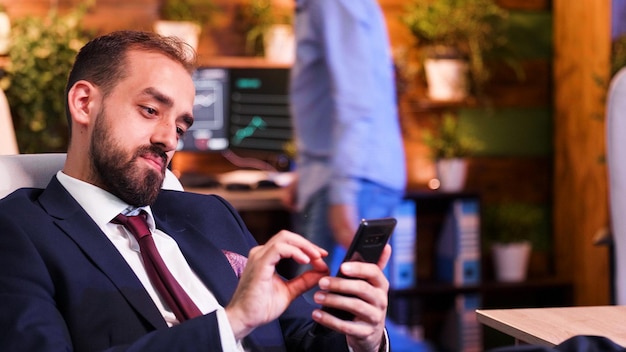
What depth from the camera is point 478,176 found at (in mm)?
5051

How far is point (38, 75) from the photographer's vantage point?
4293 mm

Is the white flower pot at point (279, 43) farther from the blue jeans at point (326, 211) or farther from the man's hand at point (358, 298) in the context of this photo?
the man's hand at point (358, 298)

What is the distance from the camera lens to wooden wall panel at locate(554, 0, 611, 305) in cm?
465

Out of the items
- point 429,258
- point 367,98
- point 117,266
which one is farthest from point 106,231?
point 429,258

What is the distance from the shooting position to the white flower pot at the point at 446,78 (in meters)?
4.75

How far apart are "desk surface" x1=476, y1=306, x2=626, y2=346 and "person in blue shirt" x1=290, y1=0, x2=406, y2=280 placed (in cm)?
102

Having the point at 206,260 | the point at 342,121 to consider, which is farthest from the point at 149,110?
the point at 342,121

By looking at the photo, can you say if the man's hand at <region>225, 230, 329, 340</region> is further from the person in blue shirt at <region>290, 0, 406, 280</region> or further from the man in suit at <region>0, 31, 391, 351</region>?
Result: the person in blue shirt at <region>290, 0, 406, 280</region>

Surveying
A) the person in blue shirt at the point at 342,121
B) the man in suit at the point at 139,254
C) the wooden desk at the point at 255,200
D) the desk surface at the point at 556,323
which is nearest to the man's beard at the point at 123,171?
the man in suit at the point at 139,254

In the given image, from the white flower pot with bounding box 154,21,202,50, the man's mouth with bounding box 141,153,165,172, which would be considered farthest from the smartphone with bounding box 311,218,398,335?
the white flower pot with bounding box 154,21,202,50

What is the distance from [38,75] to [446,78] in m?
1.95

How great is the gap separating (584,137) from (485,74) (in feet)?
1.91

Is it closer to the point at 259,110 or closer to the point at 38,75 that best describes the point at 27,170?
the point at 38,75

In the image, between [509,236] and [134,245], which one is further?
[509,236]
